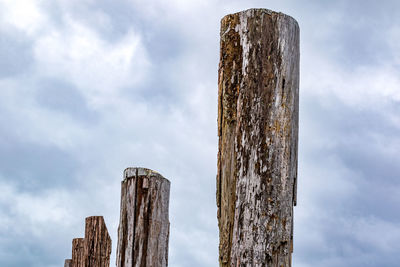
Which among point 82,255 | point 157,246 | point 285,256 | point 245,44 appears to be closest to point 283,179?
point 285,256

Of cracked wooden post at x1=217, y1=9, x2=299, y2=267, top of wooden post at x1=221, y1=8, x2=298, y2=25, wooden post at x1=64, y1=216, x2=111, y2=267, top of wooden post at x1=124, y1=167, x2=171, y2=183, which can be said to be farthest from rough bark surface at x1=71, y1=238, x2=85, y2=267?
top of wooden post at x1=221, y1=8, x2=298, y2=25

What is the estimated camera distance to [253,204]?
4.55 m

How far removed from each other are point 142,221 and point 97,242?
2301 mm

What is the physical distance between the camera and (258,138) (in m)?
4.63

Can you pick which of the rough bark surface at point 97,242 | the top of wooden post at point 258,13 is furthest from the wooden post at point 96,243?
the top of wooden post at point 258,13

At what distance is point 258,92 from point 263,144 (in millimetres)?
418

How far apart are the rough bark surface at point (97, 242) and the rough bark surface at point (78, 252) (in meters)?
0.16

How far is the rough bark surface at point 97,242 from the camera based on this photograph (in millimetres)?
7964

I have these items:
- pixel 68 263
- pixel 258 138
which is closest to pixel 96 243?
pixel 68 263

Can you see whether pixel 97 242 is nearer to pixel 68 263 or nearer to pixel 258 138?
pixel 68 263

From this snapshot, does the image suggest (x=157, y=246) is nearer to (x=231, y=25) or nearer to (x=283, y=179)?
(x=283, y=179)

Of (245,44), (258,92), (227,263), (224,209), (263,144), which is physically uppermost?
(245,44)

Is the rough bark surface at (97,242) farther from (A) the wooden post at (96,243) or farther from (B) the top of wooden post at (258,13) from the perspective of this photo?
(B) the top of wooden post at (258,13)

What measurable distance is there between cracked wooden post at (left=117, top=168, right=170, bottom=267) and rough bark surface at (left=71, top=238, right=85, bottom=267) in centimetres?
244
